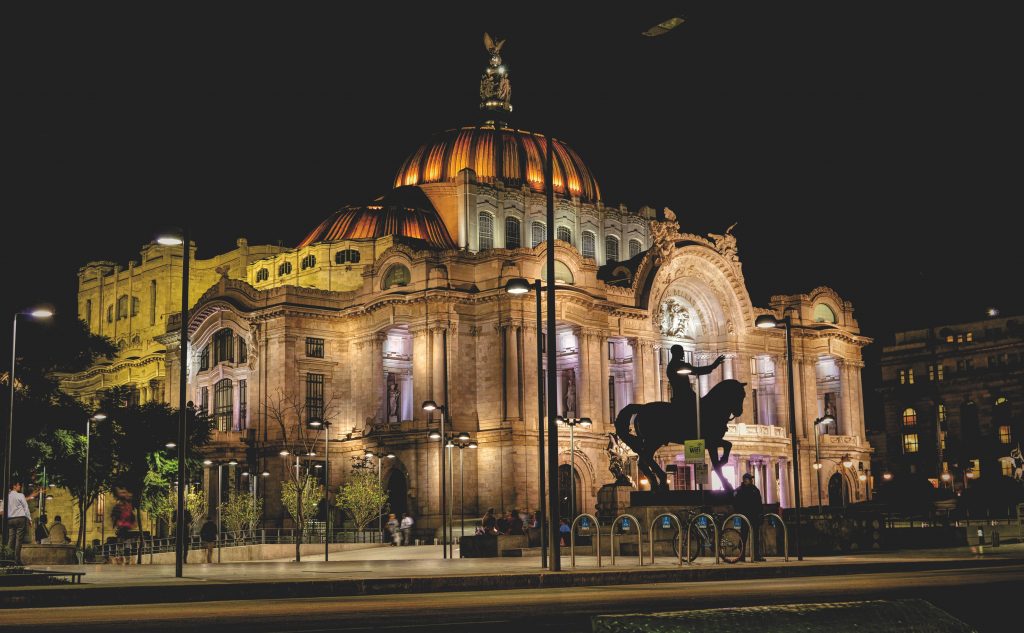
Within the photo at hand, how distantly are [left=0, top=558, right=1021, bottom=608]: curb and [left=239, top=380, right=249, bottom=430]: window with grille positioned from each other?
2349 inches

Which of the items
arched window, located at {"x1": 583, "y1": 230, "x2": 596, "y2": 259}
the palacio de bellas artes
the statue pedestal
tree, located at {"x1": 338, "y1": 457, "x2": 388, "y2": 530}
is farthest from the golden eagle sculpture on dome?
the statue pedestal

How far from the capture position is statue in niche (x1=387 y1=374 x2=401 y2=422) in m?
82.2

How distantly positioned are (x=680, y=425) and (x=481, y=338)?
3704cm

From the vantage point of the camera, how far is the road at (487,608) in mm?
12781

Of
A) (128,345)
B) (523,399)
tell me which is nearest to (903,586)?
(523,399)

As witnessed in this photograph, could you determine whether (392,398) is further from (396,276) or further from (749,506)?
(749,506)

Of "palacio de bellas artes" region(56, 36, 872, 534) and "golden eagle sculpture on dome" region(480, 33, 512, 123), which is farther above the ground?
"golden eagle sculpture on dome" region(480, 33, 512, 123)

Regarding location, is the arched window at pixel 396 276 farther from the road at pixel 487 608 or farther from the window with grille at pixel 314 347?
the road at pixel 487 608

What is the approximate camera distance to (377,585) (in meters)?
A: 22.3

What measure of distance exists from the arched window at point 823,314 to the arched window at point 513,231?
24.5 m

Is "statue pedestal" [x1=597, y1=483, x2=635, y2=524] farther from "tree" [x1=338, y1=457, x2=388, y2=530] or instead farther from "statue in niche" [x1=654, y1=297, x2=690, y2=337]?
"statue in niche" [x1=654, y1=297, x2=690, y2=337]

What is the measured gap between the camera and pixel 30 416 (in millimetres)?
48719

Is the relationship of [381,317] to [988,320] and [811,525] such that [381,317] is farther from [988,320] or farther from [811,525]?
[988,320]

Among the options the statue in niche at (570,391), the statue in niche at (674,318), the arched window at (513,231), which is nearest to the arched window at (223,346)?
the arched window at (513,231)
